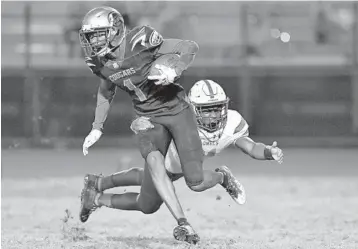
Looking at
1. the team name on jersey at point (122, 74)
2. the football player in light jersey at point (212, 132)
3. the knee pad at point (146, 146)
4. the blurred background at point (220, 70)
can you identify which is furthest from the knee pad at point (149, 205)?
the blurred background at point (220, 70)

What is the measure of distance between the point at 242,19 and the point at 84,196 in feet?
23.5

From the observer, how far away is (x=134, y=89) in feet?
18.6

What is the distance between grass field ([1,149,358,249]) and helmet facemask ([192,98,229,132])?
0.82 metres

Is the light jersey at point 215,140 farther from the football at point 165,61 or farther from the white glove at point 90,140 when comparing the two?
the football at point 165,61

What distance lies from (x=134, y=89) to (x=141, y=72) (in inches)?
5.0

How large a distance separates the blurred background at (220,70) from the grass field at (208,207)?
42 cm

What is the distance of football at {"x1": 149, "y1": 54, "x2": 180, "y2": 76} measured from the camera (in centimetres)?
533

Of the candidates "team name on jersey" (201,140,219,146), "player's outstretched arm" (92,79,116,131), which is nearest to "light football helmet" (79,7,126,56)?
"player's outstretched arm" (92,79,116,131)

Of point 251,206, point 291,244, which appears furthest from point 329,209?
point 291,244

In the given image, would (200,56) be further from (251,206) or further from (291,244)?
(291,244)

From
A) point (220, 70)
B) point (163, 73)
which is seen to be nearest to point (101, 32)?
point (163, 73)

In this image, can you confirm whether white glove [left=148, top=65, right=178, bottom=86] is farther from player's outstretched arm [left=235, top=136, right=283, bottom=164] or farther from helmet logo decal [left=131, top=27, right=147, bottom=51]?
player's outstretched arm [left=235, top=136, right=283, bottom=164]

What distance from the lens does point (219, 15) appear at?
13.0 meters

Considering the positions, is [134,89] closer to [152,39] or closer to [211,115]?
[152,39]
